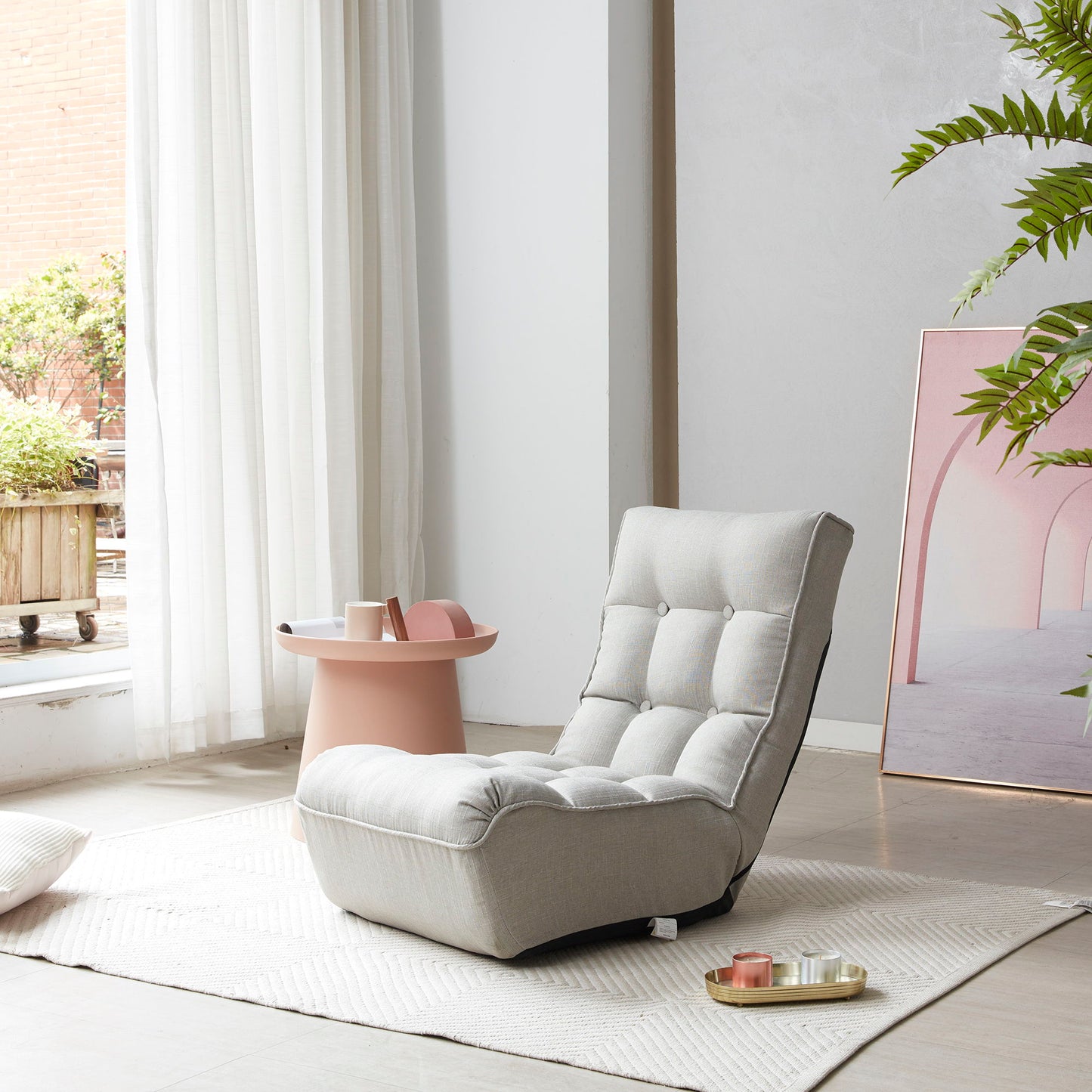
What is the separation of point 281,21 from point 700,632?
2.61 metres

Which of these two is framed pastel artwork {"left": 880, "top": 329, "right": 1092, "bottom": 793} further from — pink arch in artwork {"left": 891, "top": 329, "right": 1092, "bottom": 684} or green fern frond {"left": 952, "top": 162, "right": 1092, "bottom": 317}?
green fern frond {"left": 952, "top": 162, "right": 1092, "bottom": 317}

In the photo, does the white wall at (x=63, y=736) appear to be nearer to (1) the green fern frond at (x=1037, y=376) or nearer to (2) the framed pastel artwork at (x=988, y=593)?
(2) the framed pastel artwork at (x=988, y=593)

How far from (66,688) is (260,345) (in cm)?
117

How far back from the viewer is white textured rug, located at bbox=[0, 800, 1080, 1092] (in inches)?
78.7

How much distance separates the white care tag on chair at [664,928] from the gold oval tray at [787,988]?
23 centimetres

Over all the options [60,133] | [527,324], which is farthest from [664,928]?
[60,133]

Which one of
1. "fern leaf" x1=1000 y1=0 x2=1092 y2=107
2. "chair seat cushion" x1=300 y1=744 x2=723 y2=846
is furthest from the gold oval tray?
"fern leaf" x1=1000 y1=0 x2=1092 y2=107

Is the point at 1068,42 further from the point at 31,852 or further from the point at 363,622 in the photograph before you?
the point at 31,852

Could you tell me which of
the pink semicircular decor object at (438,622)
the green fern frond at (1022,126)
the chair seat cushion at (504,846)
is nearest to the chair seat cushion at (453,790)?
the chair seat cushion at (504,846)

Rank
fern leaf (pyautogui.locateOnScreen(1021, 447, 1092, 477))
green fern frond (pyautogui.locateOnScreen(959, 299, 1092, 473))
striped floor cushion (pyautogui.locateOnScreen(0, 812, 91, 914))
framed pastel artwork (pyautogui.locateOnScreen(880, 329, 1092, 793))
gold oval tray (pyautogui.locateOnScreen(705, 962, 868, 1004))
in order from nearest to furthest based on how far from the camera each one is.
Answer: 1. gold oval tray (pyautogui.locateOnScreen(705, 962, 868, 1004))
2. striped floor cushion (pyautogui.locateOnScreen(0, 812, 91, 914))
3. green fern frond (pyautogui.locateOnScreen(959, 299, 1092, 473))
4. fern leaf (pyautogui.locateOnScreen(1021, 447, 1092, 477))
5. framed pastel artwork (pyautogui.locateOnScreen(880, 329, 1092, 793))

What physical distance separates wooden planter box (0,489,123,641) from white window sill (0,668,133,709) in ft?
0.45

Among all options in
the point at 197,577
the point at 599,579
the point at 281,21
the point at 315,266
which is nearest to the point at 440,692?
the point at 197,577

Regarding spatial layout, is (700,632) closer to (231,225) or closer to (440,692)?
(440,692)

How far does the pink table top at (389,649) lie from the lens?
297 cm
